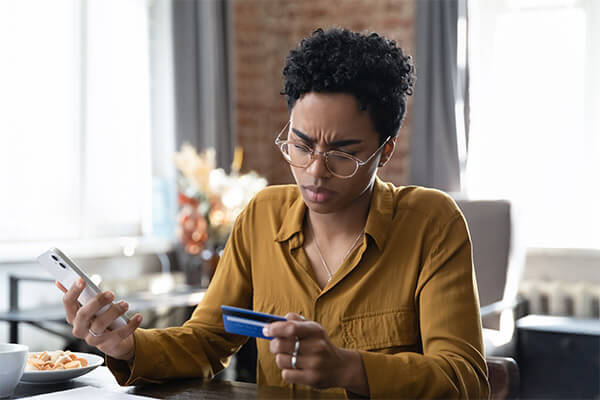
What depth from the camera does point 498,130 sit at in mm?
4066

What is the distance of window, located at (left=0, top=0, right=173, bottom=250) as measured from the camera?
3.38 metres

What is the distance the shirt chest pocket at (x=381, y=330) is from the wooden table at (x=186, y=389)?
7.5 inches

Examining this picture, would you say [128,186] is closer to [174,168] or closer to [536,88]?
[174,168]

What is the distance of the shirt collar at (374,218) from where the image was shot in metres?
1.39

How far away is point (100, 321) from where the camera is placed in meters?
1.18

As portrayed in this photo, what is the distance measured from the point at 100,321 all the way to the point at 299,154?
1.46ft

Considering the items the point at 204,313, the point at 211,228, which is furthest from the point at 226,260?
the point at 211,228

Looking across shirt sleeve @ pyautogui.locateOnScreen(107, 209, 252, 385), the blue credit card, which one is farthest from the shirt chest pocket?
the blue credit card

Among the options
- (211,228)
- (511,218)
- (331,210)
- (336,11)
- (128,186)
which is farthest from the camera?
(336,11)

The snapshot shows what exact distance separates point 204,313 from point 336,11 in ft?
11.6

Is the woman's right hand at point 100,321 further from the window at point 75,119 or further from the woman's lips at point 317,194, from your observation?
the window at point 75,119

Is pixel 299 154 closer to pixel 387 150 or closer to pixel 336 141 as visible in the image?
pixel 336 141

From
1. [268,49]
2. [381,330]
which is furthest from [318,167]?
[268,49]

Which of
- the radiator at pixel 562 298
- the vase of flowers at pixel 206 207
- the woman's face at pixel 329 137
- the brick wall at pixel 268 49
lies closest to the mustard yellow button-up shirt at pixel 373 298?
the woman's face at pixel 329 137
